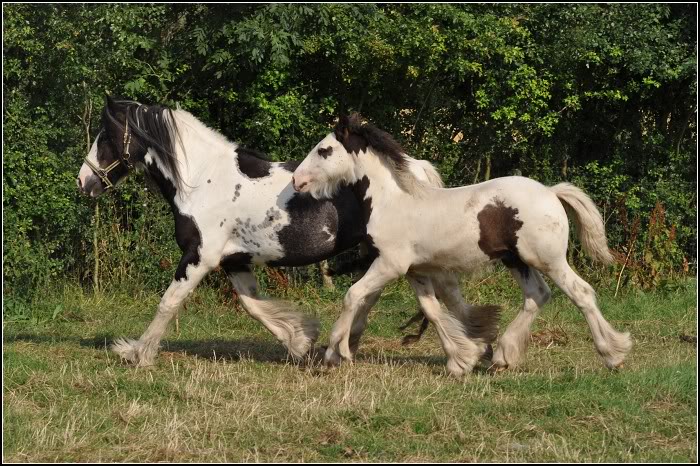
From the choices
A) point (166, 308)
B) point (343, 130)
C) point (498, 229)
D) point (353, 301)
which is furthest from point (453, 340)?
point (166, 308)

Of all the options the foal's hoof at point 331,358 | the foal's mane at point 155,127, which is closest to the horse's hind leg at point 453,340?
the foal's hoof at point 331,358

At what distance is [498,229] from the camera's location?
7.88 meters

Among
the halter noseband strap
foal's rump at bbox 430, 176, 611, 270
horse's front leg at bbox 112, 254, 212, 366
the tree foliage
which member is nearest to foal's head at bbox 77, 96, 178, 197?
the halter noseband strap

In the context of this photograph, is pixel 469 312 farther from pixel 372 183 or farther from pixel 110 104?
pixel 110 104

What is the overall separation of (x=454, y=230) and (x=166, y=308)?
2474 mm

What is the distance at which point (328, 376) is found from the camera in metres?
8.13

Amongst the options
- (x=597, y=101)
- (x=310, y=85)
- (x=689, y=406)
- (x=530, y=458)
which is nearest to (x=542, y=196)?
(x=689, y=406)

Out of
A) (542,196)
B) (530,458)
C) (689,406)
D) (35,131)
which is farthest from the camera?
(35,131)

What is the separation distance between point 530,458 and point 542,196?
8.32ft

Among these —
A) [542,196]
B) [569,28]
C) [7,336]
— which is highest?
[569,28]

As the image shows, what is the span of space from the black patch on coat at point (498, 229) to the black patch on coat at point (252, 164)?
1.90m

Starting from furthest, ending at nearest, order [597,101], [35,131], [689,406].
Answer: [597,101] < [35,131] < [689,406]

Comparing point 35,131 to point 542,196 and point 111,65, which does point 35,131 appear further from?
point 542,196

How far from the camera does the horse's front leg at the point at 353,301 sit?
8094 mm
